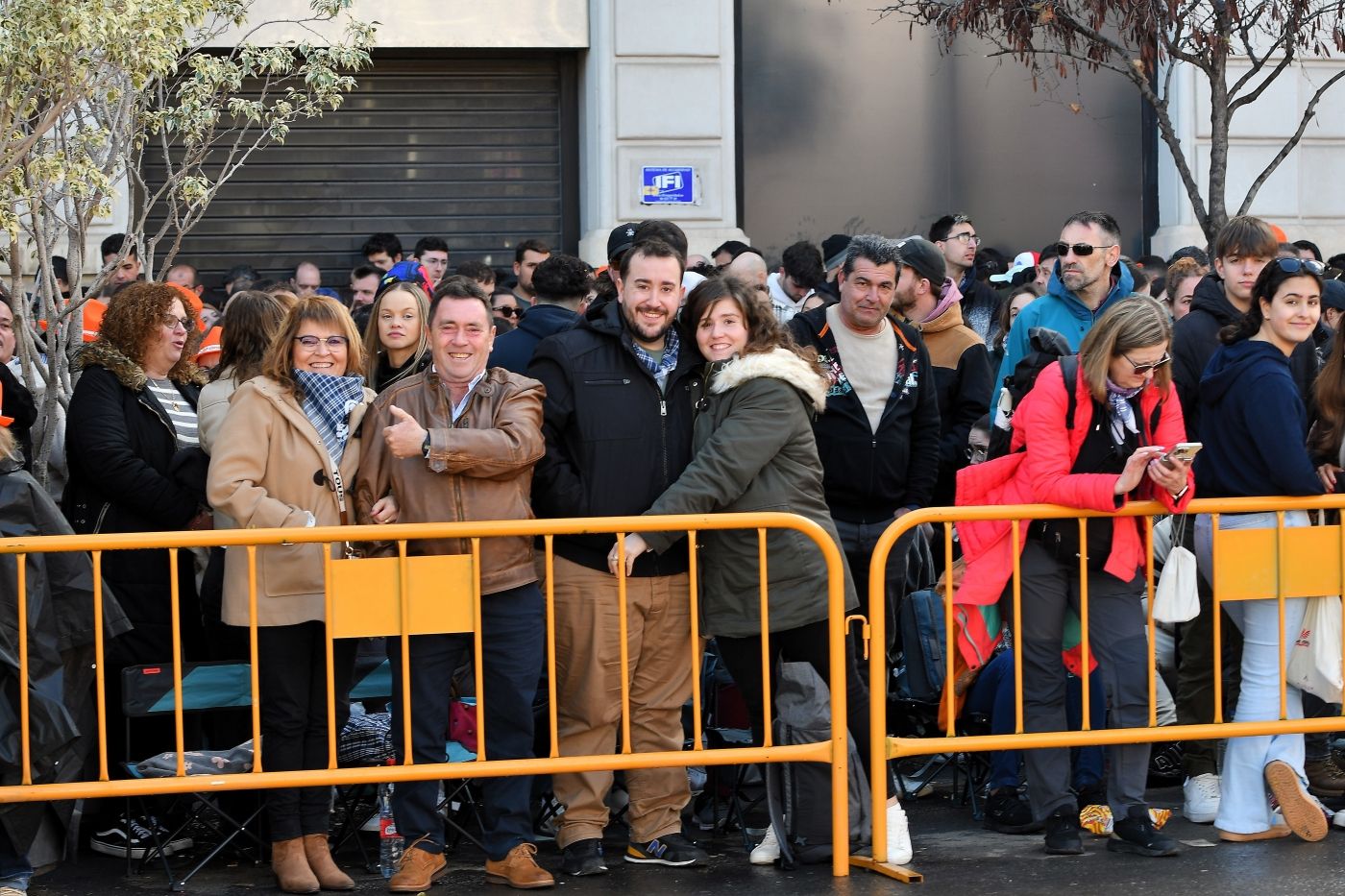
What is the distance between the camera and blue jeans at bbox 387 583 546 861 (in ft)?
20.1

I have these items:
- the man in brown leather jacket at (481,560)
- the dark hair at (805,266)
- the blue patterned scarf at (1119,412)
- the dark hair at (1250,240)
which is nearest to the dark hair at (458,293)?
the man in brown leather jacket at (481,560)

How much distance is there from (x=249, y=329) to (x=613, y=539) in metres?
1.67

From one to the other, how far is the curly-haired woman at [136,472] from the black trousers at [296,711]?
0.67m

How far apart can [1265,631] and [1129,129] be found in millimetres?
9091

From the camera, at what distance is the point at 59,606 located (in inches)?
242

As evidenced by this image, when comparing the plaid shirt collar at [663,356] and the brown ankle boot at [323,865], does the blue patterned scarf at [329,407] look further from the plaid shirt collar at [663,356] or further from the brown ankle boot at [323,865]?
the brown ankle boot at [323,865]

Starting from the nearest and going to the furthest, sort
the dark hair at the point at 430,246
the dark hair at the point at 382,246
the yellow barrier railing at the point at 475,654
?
the yellow barrier railing at the point at 475,654
the dark hair at the point at 430,246
the dark hair at the point at 382,246

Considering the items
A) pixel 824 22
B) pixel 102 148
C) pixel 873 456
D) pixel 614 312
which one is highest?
pixel 824 22

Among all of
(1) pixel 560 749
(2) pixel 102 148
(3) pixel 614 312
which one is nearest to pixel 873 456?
(3) pixel 614 312

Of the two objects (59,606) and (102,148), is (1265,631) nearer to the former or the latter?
(59,606)

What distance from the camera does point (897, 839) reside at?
632cm

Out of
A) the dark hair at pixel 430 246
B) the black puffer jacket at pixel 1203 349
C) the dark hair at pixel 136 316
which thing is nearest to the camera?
the dark hair at pixel 136 316

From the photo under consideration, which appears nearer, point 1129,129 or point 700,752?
point 700,752

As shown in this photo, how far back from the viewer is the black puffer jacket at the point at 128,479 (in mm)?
6723
